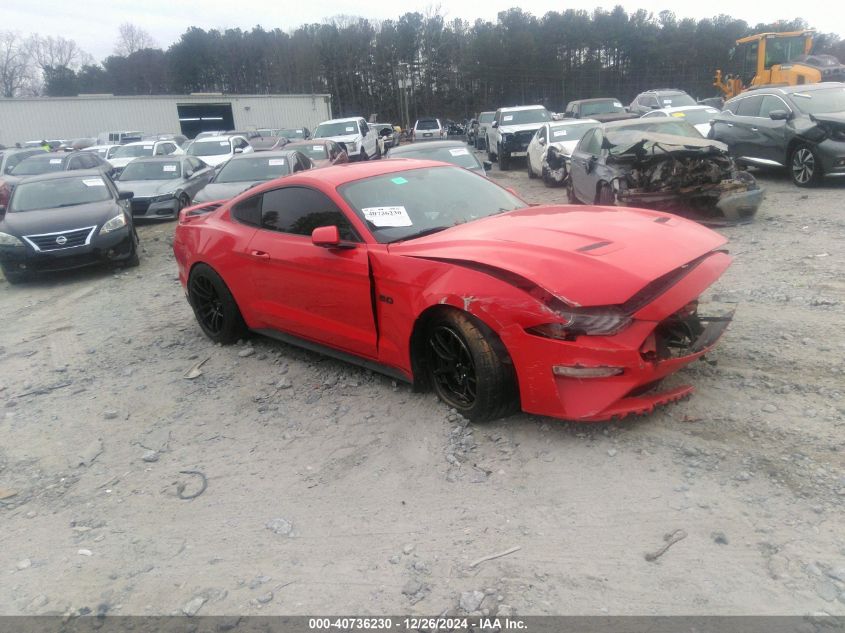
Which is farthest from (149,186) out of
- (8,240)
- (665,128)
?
(665,128)

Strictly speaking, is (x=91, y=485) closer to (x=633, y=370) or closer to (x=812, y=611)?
(x=633, y=370)

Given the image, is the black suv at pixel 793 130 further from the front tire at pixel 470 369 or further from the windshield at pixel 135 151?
the windshield at pixel 135 151

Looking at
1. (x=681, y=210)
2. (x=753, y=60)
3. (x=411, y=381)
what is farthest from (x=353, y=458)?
(x=753, y=60)

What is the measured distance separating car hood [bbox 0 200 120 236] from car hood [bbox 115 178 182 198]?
4.41m

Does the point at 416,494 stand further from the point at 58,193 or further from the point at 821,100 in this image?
the point at 821,100

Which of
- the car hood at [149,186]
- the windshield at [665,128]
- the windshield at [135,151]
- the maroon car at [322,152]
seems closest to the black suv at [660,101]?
the maroon car at [322,152]

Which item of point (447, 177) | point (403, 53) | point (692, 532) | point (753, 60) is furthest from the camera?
point (403, 53)

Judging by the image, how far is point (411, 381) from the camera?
4.20 metres

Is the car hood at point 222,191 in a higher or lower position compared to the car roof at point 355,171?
lower

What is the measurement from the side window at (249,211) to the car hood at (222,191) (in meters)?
6.69

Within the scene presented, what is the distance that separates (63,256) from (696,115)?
13449mm

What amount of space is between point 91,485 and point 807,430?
4.00m

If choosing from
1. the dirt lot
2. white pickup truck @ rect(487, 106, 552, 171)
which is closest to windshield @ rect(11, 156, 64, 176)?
white pickup truck @ rect(487, 106, 552, 171)

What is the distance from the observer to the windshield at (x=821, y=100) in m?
10.9
